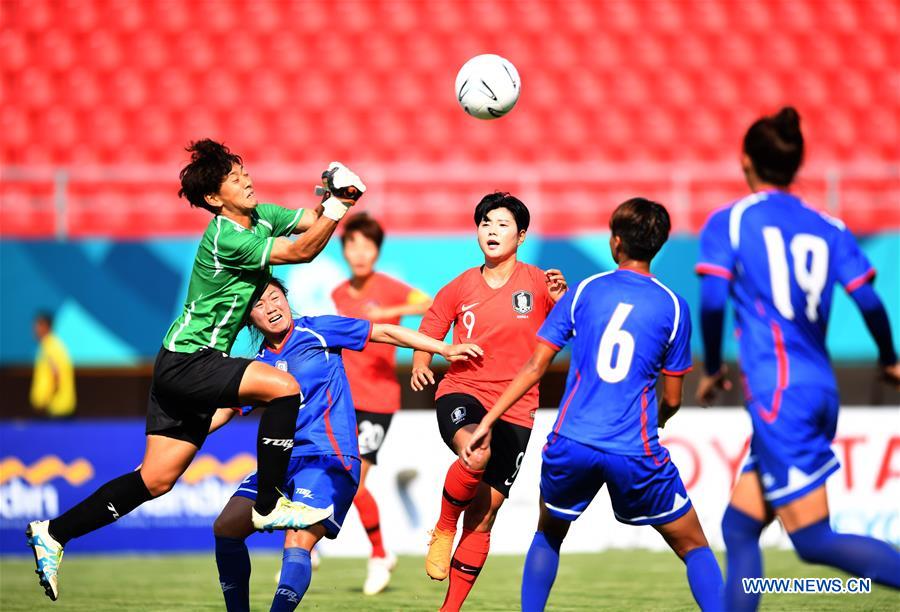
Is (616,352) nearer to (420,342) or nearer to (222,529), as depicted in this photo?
(420,342)

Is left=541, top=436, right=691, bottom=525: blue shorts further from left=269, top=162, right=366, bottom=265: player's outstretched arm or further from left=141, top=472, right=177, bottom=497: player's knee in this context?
left=141, top=472, right=177, bottom=497: player's knee

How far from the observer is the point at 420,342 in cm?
582

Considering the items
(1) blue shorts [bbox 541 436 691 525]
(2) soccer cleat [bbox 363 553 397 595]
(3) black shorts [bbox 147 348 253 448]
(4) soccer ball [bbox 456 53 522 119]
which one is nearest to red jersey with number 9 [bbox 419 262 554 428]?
(4) soccer ball [bbox 456 53 522 119]

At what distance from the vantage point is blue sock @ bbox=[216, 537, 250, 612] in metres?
5.76

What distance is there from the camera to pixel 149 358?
11789 mm

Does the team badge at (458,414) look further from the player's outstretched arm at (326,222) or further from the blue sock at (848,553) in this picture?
the blue sock at (848,553)

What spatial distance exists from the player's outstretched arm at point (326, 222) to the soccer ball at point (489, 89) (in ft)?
4.62

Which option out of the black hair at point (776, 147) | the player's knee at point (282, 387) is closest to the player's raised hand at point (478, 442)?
the player's knee at point (282, 387)

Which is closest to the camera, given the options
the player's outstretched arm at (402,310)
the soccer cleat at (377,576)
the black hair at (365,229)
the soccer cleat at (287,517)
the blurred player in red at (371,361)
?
the soccer cleat at (287,517)


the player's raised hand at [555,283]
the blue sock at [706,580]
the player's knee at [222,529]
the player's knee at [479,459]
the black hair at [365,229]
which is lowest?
the player's knee at [222,529]

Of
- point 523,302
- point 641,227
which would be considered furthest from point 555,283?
point 641,227

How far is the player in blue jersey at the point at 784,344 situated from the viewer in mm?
4492

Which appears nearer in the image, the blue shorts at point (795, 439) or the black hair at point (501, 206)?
the blue shorts at point (795, 439)

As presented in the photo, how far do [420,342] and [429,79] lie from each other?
1145 centimetres
